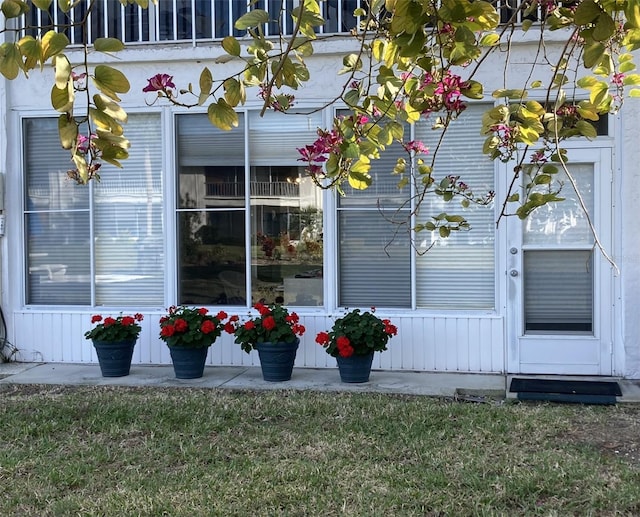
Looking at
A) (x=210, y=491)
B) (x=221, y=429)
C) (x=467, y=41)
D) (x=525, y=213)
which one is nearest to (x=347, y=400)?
(x=221, y=429)

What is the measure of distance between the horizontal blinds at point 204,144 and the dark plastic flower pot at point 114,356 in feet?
6.38

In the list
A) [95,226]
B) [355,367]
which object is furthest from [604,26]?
[95,226]

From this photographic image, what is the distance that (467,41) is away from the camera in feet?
9.73

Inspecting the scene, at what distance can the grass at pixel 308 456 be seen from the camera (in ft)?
12.5

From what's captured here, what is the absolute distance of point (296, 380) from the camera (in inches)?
268

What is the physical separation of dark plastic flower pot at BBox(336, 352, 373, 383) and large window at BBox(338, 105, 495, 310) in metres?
0.85

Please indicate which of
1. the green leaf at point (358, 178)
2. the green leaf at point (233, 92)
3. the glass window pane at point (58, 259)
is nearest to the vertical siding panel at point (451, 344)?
the green leaf at point (358, 178)

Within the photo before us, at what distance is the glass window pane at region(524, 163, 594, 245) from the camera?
6824 mm

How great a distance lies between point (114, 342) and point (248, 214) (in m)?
1.80

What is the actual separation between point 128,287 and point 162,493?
159 inches

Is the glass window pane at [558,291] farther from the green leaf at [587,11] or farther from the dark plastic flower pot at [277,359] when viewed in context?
the green leaf at [587,11]

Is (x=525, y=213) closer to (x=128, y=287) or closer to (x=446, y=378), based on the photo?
(x=446, y=378)

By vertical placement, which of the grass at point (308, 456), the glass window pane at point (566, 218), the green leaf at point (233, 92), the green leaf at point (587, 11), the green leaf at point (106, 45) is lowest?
the grass at point (308, 456)

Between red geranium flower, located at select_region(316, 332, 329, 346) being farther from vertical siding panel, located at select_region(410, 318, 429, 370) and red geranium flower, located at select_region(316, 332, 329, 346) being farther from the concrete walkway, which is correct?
vertical siding panel, located at select_region(410, 318, 429, 370)
